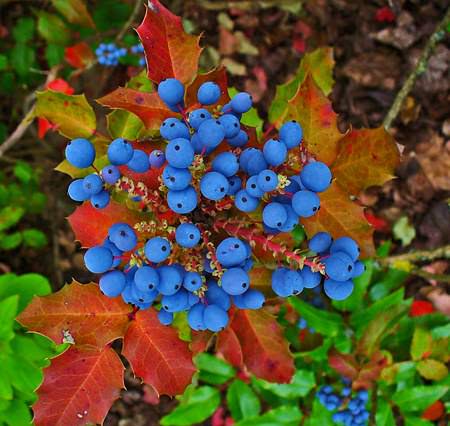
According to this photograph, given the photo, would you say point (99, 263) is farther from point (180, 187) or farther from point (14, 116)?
point (14, 116)

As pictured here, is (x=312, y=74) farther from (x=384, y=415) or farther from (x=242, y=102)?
(x=384, y=415)

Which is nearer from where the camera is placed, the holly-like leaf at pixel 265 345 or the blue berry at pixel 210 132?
the blue berry at pixel 210 132

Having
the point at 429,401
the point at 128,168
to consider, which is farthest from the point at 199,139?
the point at 429,401

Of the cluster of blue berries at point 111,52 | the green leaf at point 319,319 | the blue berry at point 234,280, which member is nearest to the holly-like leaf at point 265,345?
the green leaf at point 319,319

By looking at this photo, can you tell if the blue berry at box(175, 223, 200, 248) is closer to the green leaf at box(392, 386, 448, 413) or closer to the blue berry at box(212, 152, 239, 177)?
the blue berry at box(212, 152, 239, 177)

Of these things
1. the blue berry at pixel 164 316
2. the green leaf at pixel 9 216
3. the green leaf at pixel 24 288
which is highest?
the blue berry at pixel 164 316

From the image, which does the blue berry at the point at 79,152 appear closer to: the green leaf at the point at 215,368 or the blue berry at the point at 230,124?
the blue berry at the point at 230,124

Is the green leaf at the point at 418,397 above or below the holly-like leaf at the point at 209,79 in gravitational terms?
below
